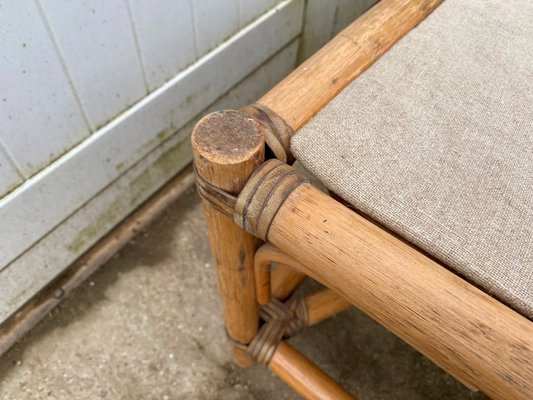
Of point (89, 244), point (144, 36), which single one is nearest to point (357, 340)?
point (89, 244)

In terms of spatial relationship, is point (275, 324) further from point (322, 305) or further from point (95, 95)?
point (95, 95)

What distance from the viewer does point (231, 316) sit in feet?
2.49

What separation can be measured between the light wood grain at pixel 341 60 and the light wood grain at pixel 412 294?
117mm

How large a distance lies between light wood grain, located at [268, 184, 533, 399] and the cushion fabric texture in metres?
0.04

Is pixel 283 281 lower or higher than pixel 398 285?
lower

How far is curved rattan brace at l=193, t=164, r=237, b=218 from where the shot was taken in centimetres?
49

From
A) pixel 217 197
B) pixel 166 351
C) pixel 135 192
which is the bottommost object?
pixel 166 351

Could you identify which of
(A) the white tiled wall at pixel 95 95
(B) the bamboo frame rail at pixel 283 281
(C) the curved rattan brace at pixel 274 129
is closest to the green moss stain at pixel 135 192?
(A) the white tiled wall at pixel 95 95

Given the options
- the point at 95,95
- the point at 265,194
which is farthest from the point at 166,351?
the point at 265,194

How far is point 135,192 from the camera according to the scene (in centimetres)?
106

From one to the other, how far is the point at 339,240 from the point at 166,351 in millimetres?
663

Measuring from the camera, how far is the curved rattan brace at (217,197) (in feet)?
1.60

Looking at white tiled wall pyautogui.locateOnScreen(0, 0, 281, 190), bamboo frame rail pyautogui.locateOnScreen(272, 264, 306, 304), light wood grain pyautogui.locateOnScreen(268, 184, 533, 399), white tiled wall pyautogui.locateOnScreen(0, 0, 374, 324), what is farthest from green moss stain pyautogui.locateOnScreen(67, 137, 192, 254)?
light wood grain pyautogui.locateOnScreen(268, 184, 533, 399)

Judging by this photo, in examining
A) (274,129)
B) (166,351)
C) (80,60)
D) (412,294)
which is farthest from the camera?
(166,351)
